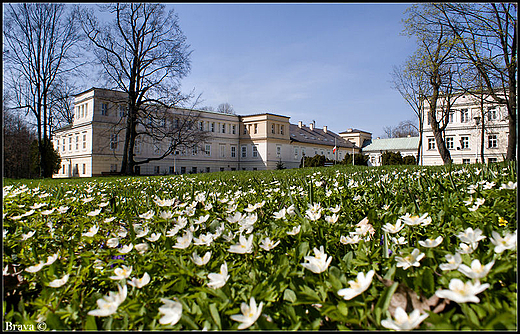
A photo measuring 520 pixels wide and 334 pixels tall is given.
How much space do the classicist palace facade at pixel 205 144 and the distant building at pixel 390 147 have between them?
10.2 ft

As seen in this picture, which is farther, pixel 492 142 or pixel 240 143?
pixel 240 143

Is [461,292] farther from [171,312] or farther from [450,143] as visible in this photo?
[450,143]

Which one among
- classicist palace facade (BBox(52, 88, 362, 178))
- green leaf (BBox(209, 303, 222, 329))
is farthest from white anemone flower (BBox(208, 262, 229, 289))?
classicist palace facade (BBox(52, 88, 362, 178))

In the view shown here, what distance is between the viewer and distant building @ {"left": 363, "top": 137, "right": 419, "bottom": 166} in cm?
5511

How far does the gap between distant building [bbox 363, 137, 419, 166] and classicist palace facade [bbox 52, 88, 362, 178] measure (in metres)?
3.10

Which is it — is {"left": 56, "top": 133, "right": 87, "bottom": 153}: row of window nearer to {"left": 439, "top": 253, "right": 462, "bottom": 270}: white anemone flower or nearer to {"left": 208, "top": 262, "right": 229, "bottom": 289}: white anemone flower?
{"left": 208, "top": 262, "right": 229, "bottom": 289}: white anemone flower

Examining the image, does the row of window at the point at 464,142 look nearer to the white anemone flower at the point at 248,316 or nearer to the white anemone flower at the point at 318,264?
the white anemone flower at the point at 318,264

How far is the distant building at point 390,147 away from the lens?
181 feet

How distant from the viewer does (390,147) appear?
5850 centimetres

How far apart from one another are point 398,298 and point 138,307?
0.67 meters

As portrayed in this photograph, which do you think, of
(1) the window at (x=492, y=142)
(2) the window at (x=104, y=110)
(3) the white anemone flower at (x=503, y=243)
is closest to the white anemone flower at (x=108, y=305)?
(3) the white anemone flower at (x=503, y=243)

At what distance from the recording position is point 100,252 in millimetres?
1158

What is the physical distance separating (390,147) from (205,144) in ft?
118
